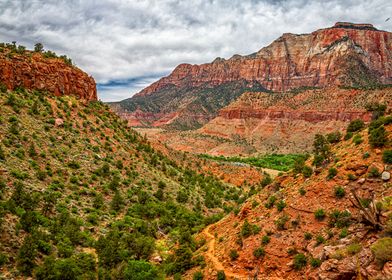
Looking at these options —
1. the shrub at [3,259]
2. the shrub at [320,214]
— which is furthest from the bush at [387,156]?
the shrub at [3,259]

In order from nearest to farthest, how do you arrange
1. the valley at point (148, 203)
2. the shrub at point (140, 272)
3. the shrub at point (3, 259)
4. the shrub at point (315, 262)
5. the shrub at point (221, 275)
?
the shrub at point (315, 262) → the valley at point (148, 203) → the shrub at point (221, 275) → the shrub at point (3, 259) → the shrub at point (140, 272)

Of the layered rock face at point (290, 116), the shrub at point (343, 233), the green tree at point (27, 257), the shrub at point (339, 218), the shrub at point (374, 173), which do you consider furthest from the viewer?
the layered rock face at point (290, 116)

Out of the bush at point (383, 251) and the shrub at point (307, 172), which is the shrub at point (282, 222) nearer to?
the shrub at point (307, 172)

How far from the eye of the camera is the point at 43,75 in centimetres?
5069

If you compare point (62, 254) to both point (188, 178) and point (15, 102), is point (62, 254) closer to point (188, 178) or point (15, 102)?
point (15, 102)

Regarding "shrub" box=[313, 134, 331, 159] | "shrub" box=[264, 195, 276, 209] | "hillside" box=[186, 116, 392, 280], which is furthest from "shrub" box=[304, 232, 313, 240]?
"shrub" box=[313, 134, 331, 159]

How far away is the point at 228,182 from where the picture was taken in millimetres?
72125

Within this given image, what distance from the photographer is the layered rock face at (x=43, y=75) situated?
4622 cm

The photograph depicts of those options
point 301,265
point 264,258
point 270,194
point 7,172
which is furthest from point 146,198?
point 301,265

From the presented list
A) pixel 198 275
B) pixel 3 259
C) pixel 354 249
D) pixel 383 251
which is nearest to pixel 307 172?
pixel 354 249

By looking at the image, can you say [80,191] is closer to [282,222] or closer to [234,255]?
[234,255]

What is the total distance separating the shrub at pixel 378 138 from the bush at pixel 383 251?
892 cm

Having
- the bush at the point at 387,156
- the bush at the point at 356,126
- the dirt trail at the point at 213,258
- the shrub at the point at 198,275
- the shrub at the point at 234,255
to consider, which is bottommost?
the shrub at the point at 198,275

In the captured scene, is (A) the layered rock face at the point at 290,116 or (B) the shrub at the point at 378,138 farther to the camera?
(A) the layered rock face at the point at 290,116
